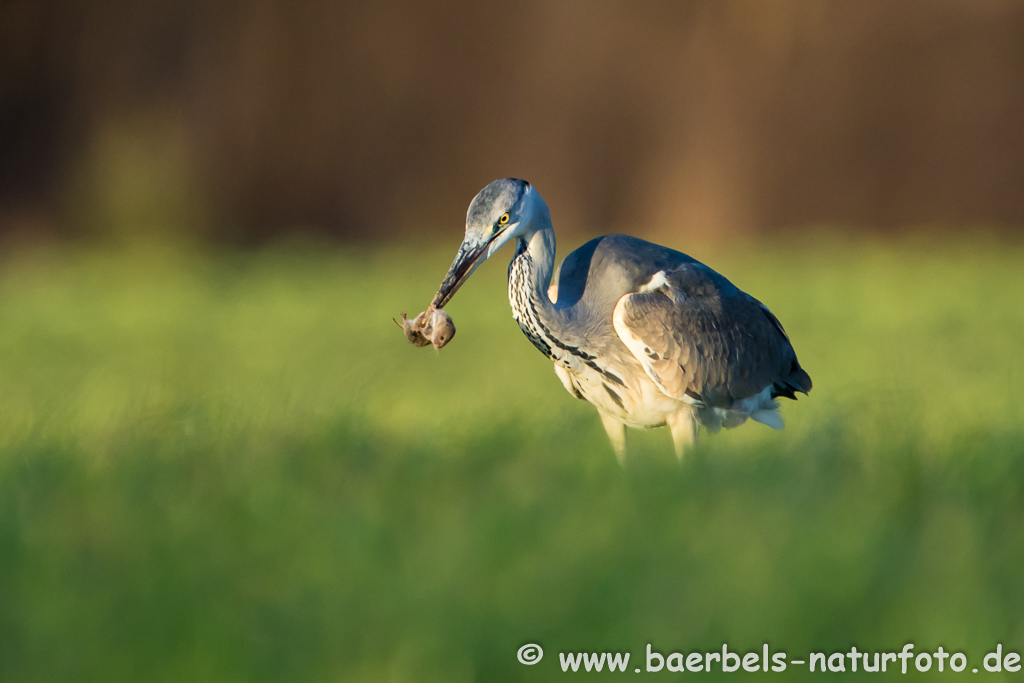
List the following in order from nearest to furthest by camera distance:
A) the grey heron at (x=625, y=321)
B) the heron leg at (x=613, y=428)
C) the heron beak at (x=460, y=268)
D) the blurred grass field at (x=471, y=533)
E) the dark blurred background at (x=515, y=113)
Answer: the blurred grass field at (x=471, y=533), the heron beak at (x=460, y=268), the grey heron at (x=625, y=321), the heron leg at (x=613, y=428), the dark blurred background at (x=515, y=113)

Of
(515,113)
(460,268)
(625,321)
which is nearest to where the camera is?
(460,268)

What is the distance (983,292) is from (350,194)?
7.80m

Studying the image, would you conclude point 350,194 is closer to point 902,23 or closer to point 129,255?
point 129,255

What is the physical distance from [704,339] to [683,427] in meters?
0.37

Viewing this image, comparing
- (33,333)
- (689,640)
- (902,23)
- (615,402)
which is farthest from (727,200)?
(689,640)

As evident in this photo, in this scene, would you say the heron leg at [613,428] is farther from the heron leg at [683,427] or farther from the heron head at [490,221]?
the heron head at [490,221]

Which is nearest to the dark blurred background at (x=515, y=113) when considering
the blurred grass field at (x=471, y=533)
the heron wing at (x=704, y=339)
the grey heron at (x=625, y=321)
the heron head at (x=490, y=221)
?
the blurred grass field at (x=471, y=533)

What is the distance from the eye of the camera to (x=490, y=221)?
165 inches

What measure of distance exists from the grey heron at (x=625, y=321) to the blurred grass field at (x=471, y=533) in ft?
0.55

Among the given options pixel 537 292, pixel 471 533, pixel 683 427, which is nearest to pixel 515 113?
pixel 537 292

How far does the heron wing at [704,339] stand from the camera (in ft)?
14.0

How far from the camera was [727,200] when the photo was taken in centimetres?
1304

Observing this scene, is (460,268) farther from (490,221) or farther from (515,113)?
(515,113)

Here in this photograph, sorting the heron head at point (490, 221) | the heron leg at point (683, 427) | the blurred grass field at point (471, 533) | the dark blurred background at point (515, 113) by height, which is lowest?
the blurred grass field at point (471, 533)
